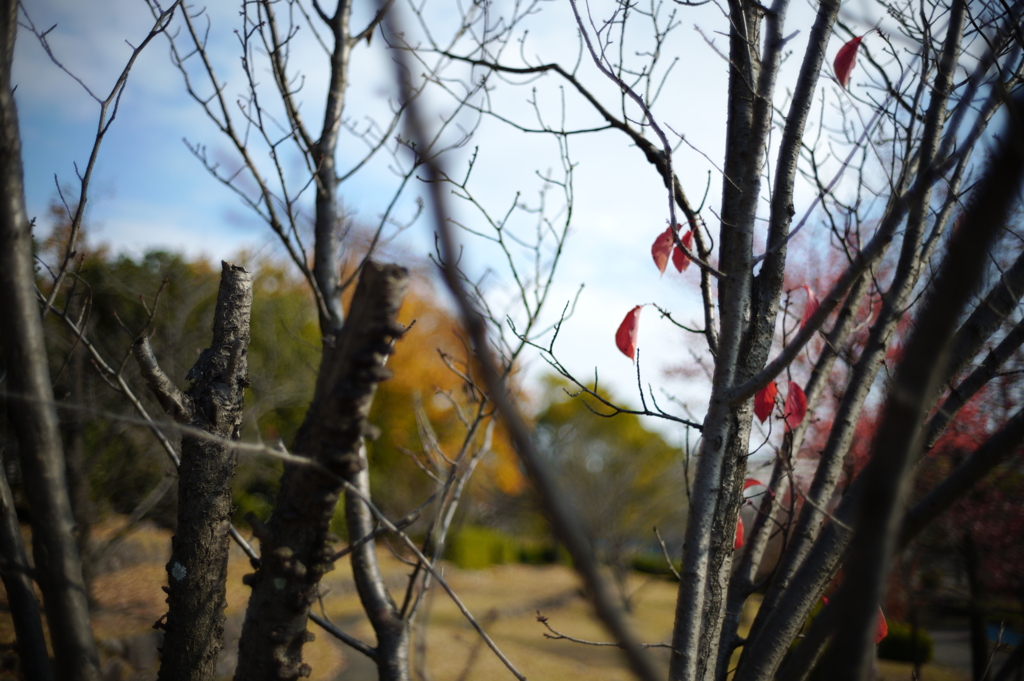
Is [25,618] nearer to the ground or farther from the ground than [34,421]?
nearer to the ground

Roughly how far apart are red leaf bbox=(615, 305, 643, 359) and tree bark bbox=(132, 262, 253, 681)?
1176 millimetres

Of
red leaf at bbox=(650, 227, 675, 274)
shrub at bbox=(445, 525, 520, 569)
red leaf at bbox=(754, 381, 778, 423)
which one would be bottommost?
shrub at bbox=(445, 525, 520, 569)

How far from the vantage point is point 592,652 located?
9.44 meters

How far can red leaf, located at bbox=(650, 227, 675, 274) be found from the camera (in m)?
1.99

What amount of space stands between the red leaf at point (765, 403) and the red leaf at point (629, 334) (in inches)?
16.8

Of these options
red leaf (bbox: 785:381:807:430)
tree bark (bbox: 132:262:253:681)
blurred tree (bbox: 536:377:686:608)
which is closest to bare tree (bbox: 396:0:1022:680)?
red leaf (bbox: 785:381:807:430)

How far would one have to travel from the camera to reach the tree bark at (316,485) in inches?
42.9

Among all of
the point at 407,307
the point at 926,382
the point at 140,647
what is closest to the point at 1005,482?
the point at 926,382

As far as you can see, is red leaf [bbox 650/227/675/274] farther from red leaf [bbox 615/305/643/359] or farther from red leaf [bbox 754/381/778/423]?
red leaf [bbox 754/381/778/423]

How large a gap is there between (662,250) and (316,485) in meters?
1.35

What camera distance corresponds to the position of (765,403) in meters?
1.94

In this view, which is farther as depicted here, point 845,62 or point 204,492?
point 845,62

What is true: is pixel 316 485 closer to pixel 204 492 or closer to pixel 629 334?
pixel 204 492

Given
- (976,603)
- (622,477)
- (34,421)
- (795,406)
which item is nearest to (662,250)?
(795,406)
